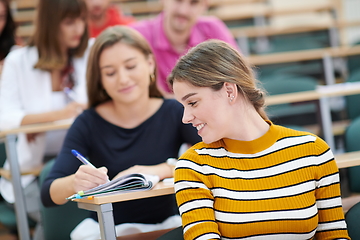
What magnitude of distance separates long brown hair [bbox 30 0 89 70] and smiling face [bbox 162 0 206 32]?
23.0 inches

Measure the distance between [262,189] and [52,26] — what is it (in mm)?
1676

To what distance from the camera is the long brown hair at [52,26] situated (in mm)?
2426

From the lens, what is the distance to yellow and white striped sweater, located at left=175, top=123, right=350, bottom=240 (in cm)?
117

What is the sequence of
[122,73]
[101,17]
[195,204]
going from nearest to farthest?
[195,204] → [122,73] → [101,17]

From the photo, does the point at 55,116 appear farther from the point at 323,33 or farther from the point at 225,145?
the point at 323,33

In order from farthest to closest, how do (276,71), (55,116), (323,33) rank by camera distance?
(323,33) < (276,71) < (55,116)

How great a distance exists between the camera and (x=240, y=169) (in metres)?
1.23

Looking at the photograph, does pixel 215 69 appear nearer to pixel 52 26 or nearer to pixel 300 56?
pixel 52 26

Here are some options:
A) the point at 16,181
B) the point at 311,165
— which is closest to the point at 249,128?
the point at 311,165

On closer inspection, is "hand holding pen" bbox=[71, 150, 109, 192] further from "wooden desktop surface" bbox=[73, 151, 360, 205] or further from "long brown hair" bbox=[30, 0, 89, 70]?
"long brown hair" bbox=[30, 0, 89, 70]

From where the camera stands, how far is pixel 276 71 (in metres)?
3.93

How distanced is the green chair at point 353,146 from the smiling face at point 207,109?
3.21ft

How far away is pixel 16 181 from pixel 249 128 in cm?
127

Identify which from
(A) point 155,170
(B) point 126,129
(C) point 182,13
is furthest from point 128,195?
(C) point 182,13
